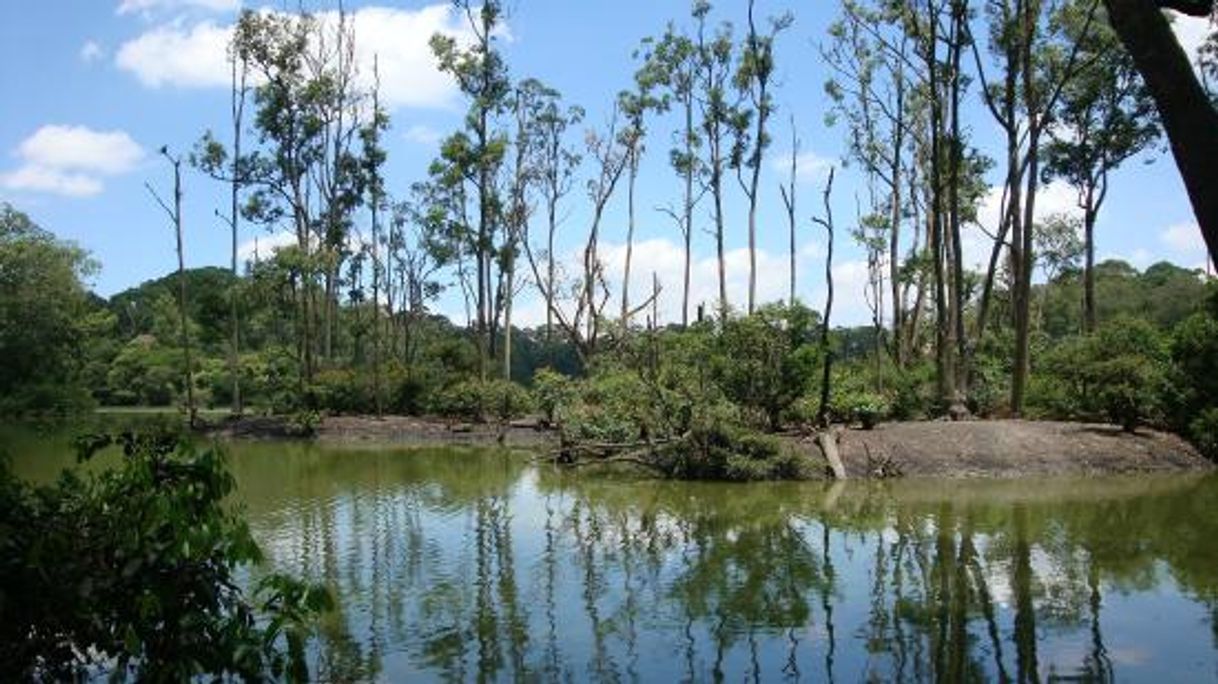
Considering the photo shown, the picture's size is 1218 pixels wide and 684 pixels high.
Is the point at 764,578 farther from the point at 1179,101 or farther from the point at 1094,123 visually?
the point at 1094,123

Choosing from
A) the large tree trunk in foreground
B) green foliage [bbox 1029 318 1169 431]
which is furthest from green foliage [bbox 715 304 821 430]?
the large tree trunk in foreground

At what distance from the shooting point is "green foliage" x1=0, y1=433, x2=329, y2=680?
363 centimetres

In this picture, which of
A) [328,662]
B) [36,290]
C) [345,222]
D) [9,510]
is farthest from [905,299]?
[9,510]

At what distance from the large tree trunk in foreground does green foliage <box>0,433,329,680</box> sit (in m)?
3.88

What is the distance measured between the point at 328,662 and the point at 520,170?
3565 cm

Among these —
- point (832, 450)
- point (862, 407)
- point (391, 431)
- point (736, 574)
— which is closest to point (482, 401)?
point (391, 431)

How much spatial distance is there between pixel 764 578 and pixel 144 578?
631cm

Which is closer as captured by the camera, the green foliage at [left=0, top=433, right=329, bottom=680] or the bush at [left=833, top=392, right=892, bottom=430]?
the green foliage at [left=0, top=433, right=329, bottom=680]

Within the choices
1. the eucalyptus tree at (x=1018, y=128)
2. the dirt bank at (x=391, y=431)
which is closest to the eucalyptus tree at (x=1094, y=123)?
the eucalyptus tree at (x=1018, y=128)

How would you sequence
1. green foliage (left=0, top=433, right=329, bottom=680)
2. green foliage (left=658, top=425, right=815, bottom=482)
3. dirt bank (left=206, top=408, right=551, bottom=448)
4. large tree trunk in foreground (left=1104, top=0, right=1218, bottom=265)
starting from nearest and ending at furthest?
green foliage (left=0, top=433, right=329, bottom=680) < large tree trunk in foreground (left=1104, top=0, right=1218, bottom=265) < green foliage (left=658, top=425, right=815, bottom=482) < dirt bank (left=206, top=408, right=551, bottom=448)

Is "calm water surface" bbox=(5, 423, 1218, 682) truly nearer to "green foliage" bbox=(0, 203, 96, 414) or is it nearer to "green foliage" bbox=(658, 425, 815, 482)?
"green foliage" bbox=(658, 425, 815, 482)

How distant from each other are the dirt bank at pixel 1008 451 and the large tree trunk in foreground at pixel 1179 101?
1317 cm

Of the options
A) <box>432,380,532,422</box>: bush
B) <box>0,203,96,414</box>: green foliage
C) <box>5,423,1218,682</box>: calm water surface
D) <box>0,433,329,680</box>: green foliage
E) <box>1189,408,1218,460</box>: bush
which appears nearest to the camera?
<box>0,433,329,680</box>: green foliage

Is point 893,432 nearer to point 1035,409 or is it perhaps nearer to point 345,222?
point 1035,409
